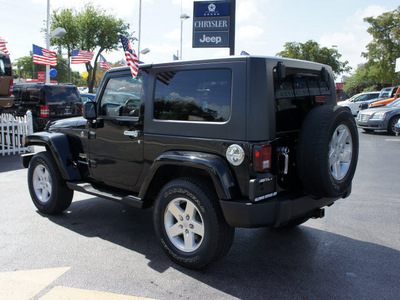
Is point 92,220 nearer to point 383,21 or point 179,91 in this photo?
point 179,91

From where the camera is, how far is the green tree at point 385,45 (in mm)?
37219

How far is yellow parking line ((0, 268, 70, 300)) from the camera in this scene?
3.00 meters

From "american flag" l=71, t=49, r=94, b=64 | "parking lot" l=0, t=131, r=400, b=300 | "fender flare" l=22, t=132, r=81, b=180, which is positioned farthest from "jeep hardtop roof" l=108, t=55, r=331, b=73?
"american flag" l=71, t=49, r=94, b=64

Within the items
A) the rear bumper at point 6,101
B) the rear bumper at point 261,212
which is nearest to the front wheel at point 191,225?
the rear bumper at point 261,212

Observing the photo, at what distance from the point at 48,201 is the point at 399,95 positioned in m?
20.9

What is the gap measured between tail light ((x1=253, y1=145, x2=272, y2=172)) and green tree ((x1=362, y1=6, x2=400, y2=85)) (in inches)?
1561

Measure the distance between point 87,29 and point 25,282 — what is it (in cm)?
3734

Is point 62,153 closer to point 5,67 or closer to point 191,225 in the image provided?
point 191,225

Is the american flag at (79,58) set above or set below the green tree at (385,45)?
below

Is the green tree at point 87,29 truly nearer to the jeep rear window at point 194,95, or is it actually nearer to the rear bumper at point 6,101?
the rear bumper at point 6,101

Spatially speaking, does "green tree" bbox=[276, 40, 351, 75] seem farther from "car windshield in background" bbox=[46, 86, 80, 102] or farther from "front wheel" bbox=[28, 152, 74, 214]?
"front wheel" bbox=[28, 152, 74, 214]

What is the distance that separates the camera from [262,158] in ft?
10.0

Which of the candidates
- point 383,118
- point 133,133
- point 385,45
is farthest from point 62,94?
point 385,45

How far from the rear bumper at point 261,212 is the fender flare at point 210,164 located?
11 cm
